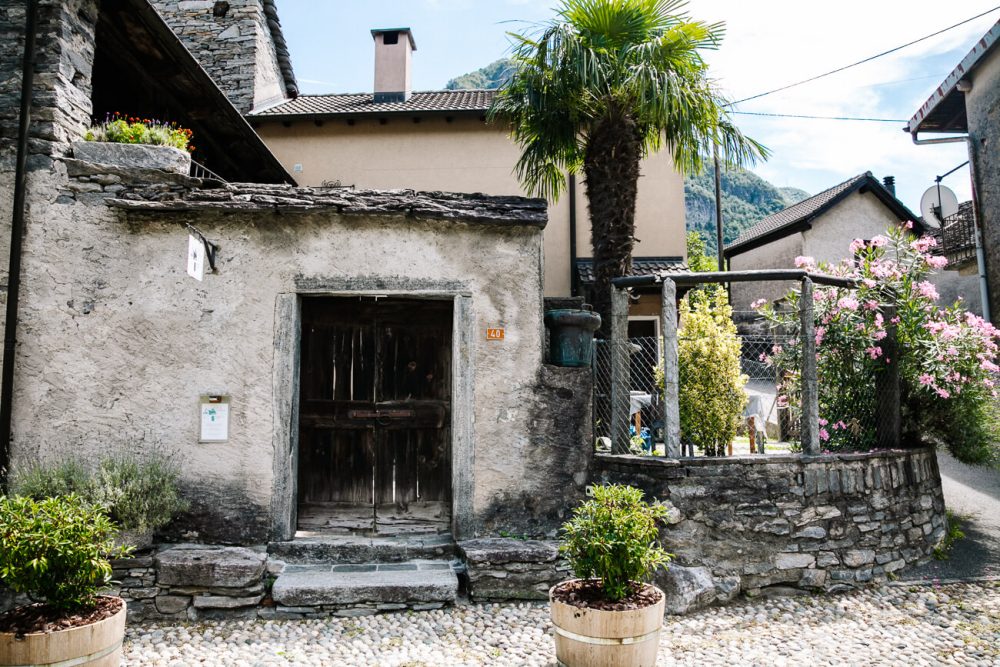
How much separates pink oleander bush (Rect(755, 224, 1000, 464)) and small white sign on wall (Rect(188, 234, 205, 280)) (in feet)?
17.3

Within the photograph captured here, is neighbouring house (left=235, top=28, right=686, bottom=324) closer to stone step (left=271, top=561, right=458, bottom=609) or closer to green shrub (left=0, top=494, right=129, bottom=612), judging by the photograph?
stone step (left=271, top=561, right=458, bottom=609)

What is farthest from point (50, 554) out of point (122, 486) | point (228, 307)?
point (228, 307)

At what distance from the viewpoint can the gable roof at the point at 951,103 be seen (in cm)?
982

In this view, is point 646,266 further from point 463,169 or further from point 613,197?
point 613,197

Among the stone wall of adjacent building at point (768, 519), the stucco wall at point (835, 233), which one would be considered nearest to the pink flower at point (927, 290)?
the stone wall of adjacent building at point (768, 519)

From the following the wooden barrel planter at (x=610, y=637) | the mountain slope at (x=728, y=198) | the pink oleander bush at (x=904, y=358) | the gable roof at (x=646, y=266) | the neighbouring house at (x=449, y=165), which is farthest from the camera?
the mountain slope at (x=728, y=198)

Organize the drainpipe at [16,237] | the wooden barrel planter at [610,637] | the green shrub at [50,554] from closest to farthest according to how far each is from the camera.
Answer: the green shrub at [50,554] < the wooden barrel planter at [610,637] < the drainpipe at [16,237]

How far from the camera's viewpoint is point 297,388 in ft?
17.7

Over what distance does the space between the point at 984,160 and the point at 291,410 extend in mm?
12010

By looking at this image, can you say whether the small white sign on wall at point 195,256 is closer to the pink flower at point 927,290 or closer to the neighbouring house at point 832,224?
the pink flower at point 927,290

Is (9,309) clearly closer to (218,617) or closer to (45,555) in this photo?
(45,555)

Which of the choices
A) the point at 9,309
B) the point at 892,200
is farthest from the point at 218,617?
the point at 892,200

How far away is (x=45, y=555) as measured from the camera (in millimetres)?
3443

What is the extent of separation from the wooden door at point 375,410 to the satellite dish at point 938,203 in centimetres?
940
